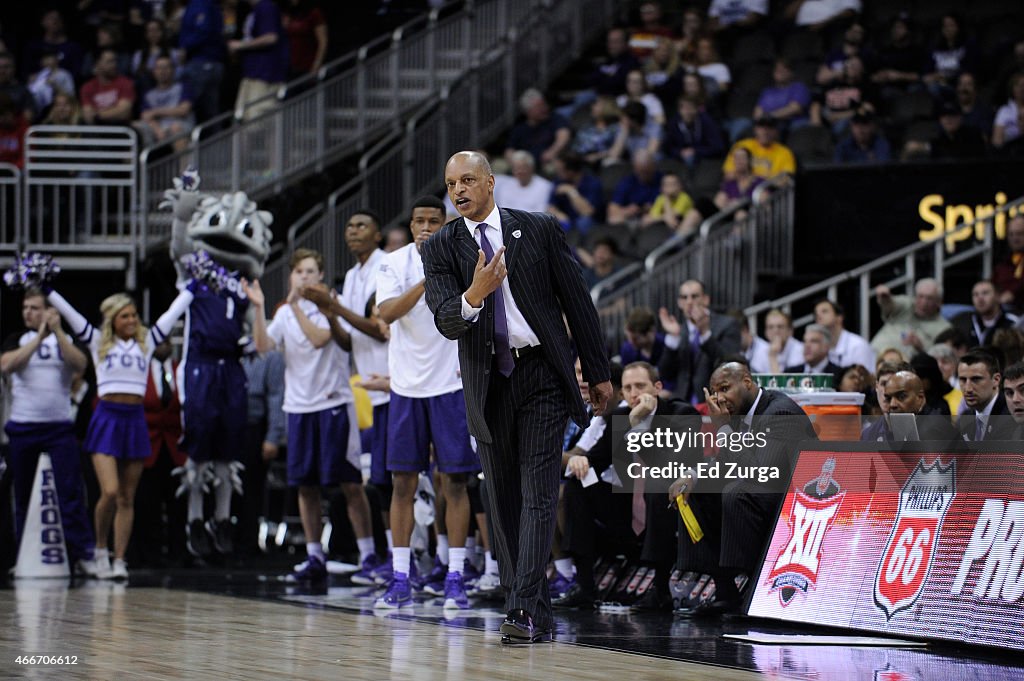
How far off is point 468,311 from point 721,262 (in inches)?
297

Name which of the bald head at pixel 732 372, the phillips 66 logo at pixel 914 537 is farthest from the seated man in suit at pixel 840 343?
the phillips 66 logo at pixel 914 537

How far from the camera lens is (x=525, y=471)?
21.9 feet

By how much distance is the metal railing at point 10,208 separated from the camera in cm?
1478

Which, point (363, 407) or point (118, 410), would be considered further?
point (363, 407)

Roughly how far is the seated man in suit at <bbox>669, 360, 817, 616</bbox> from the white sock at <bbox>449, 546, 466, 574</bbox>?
3.62 feet

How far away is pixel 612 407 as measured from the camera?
904cm

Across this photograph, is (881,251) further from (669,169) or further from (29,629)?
(29,629)

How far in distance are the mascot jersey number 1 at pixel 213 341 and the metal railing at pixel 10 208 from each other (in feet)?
10.9

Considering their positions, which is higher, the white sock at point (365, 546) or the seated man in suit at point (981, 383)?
the seated man in suit at point (981, 383)

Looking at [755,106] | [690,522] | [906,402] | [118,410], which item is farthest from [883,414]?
[755,106]

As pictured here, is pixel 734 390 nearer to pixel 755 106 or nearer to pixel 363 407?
pixel 363 407

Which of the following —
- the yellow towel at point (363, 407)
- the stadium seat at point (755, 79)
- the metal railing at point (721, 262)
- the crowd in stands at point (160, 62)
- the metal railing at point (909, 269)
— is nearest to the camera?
the yellow towel at point (363, 407)

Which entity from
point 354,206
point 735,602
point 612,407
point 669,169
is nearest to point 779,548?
point 735,602

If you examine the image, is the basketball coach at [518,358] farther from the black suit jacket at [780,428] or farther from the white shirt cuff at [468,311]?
the black suit jacket at [780,428]
